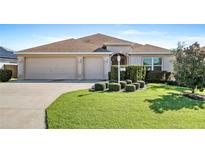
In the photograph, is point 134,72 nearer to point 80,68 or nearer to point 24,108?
point 80,68

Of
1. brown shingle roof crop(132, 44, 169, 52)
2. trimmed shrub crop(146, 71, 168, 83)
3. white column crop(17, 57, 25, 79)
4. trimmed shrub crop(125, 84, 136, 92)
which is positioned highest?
brown shingle roof crop(132, 44, 169, 52)

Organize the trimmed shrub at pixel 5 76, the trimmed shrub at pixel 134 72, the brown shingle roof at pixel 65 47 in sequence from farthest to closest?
the brown shingle roof at pixel 65 47 < the trimmed shrub at pixel 5 76 < the trimmed shrub at pixel 134 72

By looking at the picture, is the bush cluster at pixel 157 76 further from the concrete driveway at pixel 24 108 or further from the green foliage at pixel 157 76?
the concrete driveway at pixel 24 108

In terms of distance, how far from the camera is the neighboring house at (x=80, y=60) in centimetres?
1603

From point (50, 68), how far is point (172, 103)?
33.0ft

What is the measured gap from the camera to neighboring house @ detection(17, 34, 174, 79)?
16031 mm

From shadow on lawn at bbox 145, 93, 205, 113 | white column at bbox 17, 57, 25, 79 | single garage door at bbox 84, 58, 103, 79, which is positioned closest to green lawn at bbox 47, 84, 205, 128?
shadow on lawn at bbox 145, 93, 205, 113

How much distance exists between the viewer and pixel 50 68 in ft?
53.0

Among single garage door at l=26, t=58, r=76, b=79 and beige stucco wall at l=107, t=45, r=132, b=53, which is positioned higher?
beige stucco wall at l=107, t=45, r=132, b=53

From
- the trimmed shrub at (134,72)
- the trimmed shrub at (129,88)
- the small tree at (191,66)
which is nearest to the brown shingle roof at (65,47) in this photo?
the trimmed shrub at (134,72)

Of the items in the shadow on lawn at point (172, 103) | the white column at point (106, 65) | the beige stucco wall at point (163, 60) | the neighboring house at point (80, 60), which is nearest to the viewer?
the shadow on lawn at point (172, 103)

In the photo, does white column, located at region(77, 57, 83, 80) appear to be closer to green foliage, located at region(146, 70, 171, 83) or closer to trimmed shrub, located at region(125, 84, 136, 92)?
green foliage, located at region(146, 70, 171, 83)
